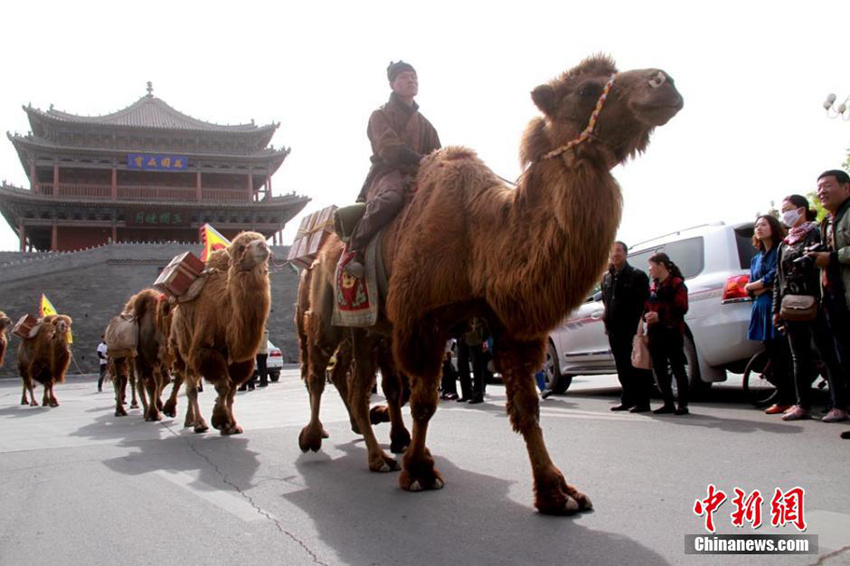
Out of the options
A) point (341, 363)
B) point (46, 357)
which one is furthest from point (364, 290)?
point (46, 357)

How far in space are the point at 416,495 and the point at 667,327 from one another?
4.44 m

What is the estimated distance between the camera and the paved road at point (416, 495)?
10.8 feet

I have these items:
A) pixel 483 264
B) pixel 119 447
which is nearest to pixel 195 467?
pixel 119 447

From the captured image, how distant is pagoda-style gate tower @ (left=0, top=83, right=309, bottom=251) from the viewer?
5216 centimetres

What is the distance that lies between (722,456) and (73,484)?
488cm

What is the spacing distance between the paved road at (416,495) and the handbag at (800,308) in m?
0.97

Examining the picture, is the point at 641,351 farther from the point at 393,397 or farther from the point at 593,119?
the point at 593,119

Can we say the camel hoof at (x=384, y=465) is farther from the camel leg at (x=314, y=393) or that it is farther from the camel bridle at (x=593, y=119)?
the camel bridle at (x=593, y=119)

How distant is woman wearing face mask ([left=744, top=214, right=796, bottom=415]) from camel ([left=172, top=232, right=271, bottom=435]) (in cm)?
526

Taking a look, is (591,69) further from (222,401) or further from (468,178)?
(222,401)

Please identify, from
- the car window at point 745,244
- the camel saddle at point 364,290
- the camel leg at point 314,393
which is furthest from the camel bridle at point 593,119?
the car window at point 745,244

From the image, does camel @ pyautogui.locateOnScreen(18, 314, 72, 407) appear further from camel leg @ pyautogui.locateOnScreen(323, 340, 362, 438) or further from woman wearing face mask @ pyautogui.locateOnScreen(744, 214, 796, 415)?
woman wearing face mask @ pyautogui.locateOnScreen(744, 214, 796, 415)

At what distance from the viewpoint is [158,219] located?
180ft

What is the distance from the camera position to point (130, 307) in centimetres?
1163
